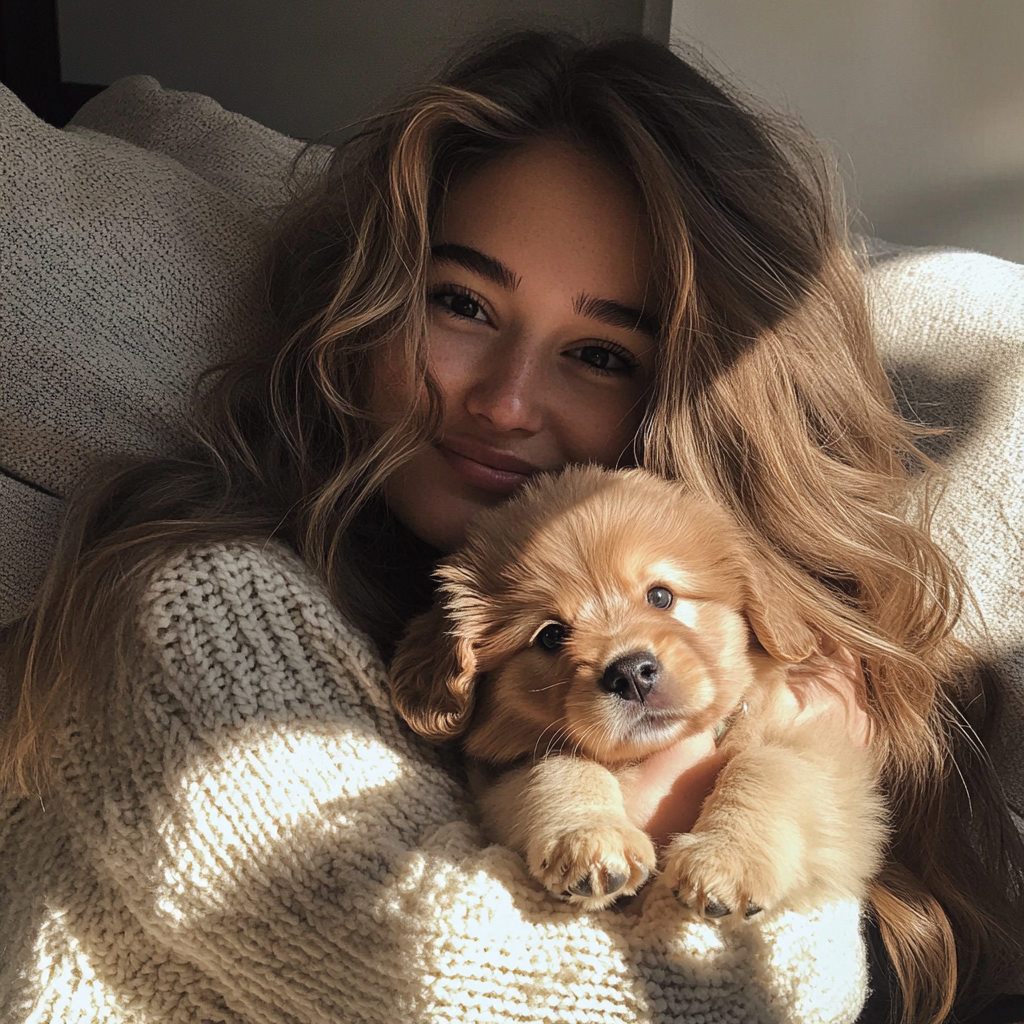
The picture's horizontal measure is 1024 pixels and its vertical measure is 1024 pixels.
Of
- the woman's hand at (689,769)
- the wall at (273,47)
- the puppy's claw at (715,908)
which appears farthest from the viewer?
the wall at (273,47)

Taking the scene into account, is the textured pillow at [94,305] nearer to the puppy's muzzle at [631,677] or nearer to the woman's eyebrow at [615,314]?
the woman's eyebrow at [615,314]

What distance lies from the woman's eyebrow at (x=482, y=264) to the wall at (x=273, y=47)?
83.6 inches

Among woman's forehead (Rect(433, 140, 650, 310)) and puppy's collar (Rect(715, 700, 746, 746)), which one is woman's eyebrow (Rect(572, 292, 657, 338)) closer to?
woman's forehead (Rect(433, 140, 650, 310))

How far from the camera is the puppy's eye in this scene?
1414 mm

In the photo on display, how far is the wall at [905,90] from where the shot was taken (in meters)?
2.81

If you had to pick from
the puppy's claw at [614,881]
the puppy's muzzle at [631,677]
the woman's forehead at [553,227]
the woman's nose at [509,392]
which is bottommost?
the puppy's claw at [614,881]

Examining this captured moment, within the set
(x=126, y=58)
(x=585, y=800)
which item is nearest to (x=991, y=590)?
(x=585, y=800)

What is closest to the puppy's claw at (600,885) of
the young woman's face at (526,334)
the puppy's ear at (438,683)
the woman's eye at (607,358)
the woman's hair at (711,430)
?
the puppy's ear at (438,683)

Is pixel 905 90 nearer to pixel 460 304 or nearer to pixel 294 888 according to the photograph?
pixel 460 304

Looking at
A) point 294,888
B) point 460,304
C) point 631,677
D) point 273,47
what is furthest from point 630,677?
point 273,47

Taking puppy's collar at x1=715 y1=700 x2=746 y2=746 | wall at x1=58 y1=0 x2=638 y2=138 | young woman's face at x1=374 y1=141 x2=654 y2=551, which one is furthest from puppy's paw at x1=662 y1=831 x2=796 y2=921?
wall at x1=58 y1=0 x2=638 y2=138

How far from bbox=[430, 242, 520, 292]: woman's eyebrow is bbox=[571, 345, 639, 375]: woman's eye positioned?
6.9 inches

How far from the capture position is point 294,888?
1279mm

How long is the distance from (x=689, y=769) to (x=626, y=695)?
0.73 ft
